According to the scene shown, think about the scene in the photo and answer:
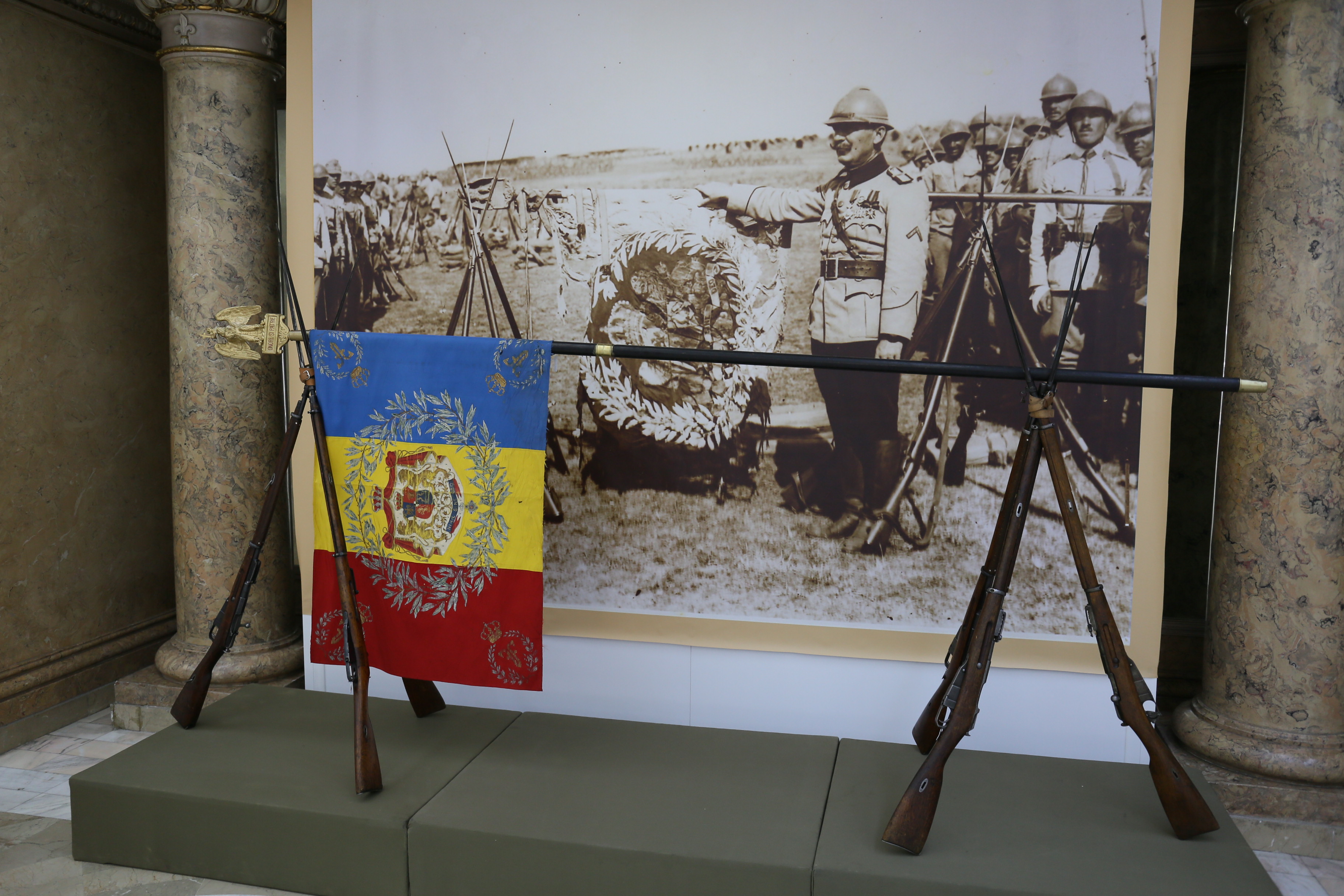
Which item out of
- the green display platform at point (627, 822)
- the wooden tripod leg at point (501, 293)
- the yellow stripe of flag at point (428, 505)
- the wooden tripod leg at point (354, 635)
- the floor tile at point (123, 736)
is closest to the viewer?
the green display platform at point (627, 822)

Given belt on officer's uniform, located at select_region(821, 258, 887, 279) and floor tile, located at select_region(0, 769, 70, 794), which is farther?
floor tile, located at select_region(0, 769, 70, 794)

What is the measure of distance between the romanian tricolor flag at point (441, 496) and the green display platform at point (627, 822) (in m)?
0.28

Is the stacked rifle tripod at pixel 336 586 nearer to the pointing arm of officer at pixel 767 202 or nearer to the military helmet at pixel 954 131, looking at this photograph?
the pointing arm of officer at pixel 767 202

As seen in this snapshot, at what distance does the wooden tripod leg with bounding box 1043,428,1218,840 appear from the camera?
→ 6.91 ft

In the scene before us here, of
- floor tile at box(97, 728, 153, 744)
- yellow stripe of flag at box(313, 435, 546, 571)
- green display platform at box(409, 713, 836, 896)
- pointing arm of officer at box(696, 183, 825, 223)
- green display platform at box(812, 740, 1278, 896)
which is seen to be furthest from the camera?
floor tile at box(97, 728, 153, 744)

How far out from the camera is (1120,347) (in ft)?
9.08

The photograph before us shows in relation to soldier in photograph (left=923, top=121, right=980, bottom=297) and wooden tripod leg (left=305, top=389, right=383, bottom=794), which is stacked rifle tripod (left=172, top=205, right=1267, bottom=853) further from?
soldier in photograph (left=923, top=121, right=980, bottom=297)

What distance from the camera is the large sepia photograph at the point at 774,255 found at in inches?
109

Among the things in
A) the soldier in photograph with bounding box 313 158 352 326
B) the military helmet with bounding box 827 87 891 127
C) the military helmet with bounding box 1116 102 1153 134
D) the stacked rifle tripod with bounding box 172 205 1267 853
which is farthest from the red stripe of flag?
the military helmet with bounding box 1116 102 1153 134

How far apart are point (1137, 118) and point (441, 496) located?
2.24 m

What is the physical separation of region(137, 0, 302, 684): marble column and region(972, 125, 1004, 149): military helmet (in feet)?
7.99

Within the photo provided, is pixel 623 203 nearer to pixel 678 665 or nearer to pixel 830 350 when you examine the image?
pixel 830 350

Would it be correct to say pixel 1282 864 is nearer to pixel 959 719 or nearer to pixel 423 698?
pixel 959 719

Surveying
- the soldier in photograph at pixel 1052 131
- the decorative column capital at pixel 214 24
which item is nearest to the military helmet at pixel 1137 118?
the soldier in photograph at pixel 1052 131
